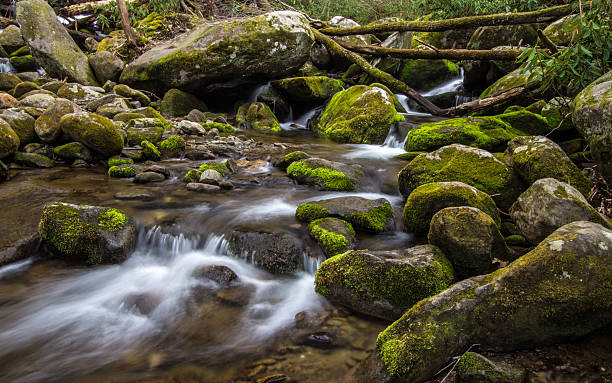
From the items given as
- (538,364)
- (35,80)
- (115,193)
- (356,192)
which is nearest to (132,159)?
(115,193)

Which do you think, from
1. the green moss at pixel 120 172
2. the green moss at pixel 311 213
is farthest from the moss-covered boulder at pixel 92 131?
the green moss at pixel 311 213

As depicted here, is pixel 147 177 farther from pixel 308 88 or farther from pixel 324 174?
pixel 308 88

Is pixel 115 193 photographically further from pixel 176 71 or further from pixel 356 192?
pixel 176 71

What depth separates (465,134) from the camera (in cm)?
722

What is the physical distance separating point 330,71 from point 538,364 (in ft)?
57.4

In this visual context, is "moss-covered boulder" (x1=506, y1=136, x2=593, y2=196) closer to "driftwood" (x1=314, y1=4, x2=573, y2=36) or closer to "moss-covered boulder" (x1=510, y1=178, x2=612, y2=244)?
"moss-covered boulder" (x1=510, y1=178, x2=612, y2=244)

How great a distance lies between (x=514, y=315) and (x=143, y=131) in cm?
929

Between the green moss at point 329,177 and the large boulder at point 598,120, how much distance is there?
356 cm

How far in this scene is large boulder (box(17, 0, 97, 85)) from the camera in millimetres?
Answer: 13070

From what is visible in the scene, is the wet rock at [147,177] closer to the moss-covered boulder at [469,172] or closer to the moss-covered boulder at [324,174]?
the moss-covered boulder at [324,174]

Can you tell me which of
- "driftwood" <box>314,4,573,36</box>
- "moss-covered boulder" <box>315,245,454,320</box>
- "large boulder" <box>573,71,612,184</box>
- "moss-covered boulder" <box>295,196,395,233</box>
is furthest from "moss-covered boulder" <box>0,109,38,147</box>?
"driftwood" <box>314,4,573,36</box>

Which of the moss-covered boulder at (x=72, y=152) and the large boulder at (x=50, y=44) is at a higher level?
the large boulder at (x=50, y=44)

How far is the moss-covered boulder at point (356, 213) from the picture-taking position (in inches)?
189

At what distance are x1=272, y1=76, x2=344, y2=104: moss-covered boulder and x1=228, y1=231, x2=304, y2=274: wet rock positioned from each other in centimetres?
1008
